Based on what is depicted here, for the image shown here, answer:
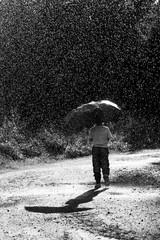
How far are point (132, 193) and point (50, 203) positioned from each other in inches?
71.6

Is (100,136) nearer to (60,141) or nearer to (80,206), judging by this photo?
(80,206)

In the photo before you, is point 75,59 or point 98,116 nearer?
point 98,116

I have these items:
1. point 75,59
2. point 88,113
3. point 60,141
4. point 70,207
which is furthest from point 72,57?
point 70,207

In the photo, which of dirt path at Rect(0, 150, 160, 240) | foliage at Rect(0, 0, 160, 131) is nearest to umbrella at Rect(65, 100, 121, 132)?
dirt path at Rect(0, 150, 160, 240)

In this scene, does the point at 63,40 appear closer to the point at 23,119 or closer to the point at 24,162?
the point at 23,119

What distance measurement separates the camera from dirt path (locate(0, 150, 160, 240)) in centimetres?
671

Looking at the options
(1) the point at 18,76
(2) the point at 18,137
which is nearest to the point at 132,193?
(2) the point at 18,137

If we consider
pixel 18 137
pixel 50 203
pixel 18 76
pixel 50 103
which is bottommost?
pixel 50 203

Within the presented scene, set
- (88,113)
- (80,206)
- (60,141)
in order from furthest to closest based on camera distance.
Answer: (60,141), (88,113), (80,206)

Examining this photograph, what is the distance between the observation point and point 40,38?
79.6 ft

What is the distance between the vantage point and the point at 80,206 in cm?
813

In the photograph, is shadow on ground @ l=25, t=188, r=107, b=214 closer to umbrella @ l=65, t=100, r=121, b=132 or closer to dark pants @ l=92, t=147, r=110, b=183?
dark pants @ l=92, t=147, r=110, b=183

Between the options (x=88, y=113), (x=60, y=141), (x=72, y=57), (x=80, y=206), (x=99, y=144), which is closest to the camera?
(x=80, y=206)

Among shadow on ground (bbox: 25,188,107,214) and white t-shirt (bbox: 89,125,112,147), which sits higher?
white t-shirt (bbox: 89,125,112,147)
